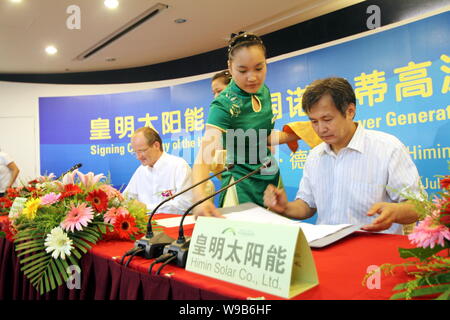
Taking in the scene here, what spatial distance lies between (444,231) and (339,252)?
38 centimetres

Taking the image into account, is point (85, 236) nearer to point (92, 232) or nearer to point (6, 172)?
point (92, 232)

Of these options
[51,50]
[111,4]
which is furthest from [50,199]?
[51,50]

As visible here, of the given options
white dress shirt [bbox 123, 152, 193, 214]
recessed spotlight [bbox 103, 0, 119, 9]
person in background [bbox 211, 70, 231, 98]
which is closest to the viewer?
person in background [bbox 211, 70, 231, 98]

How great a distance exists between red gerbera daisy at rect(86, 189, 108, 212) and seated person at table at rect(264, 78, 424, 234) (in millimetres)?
635

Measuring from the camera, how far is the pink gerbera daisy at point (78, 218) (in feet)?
4.02

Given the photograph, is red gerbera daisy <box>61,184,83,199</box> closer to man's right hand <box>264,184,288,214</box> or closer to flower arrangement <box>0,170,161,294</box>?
flower arrangement <box>0,170,161,294</box>

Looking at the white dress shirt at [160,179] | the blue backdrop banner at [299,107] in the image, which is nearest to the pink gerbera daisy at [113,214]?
the white dress shirt at [160,179]

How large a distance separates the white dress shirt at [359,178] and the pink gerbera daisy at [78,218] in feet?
3.09

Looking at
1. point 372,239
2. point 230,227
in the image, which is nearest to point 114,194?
point 230,227

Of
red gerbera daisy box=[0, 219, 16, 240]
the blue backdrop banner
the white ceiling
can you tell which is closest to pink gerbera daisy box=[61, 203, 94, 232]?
red gerbera daisy box=[0, 219, 16, 240]

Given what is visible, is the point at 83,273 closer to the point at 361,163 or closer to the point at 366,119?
the point at 361,163

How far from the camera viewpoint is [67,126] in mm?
6219

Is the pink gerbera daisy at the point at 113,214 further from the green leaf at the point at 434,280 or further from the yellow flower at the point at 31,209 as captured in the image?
the green leaf at the point at 434,280

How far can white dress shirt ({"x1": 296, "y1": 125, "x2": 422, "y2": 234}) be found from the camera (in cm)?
146
